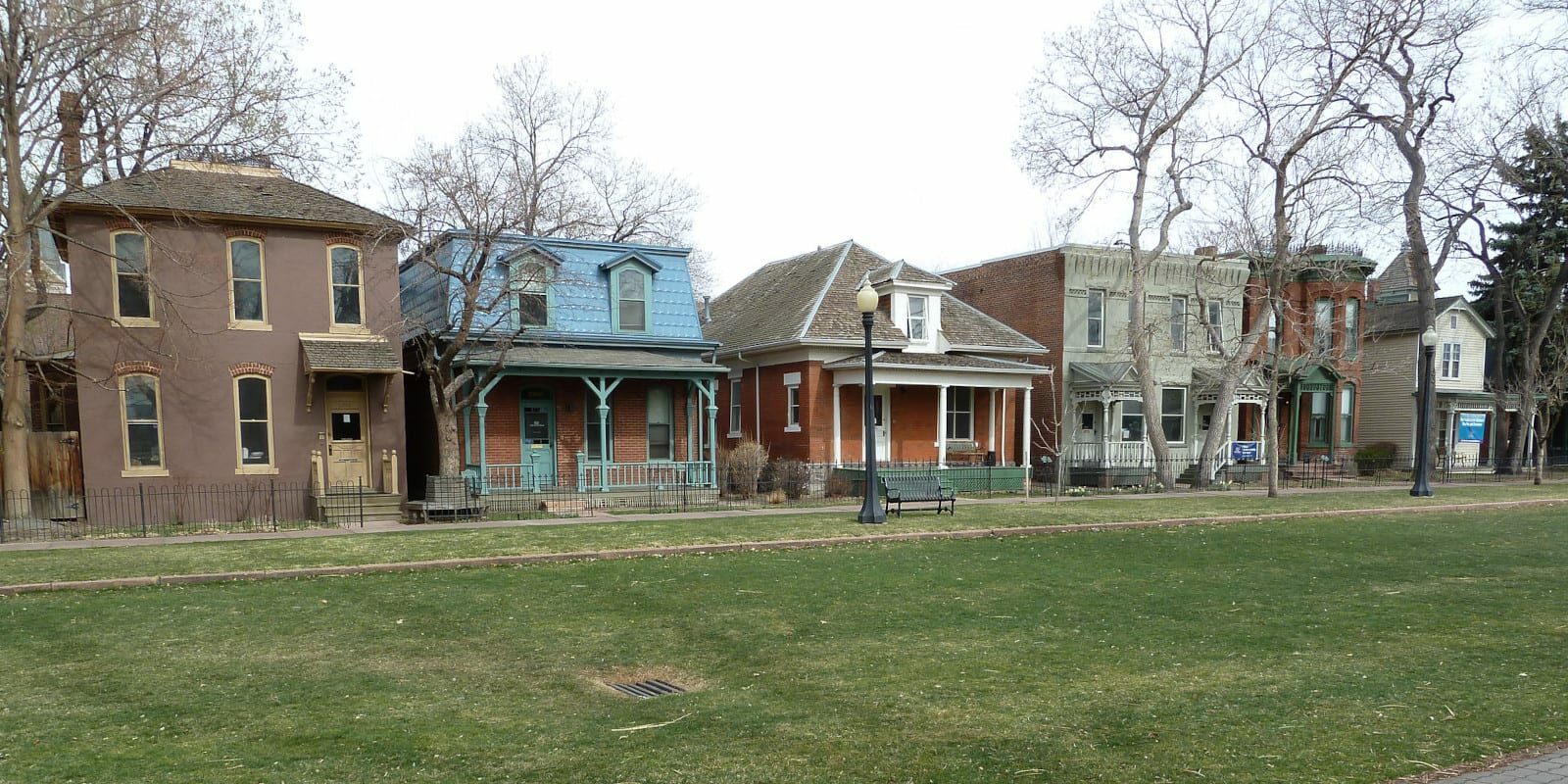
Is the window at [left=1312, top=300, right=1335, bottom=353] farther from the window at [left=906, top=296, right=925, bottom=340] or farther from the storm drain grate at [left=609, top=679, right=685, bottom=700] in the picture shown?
the storm drain grate at [left=609, top=679, right=685, bottom=700]

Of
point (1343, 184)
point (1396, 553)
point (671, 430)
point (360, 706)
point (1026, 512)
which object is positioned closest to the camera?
point (360, 706)

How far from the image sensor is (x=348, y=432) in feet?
70.9

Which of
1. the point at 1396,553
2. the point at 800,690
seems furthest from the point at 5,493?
the point at 1396,553

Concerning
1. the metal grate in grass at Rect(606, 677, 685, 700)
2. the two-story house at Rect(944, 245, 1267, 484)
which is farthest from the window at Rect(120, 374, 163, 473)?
the two-story house at Rect(944, 245, 1267, 484)

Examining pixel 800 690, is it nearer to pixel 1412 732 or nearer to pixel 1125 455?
pixel 1412 732

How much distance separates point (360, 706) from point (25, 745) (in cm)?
197

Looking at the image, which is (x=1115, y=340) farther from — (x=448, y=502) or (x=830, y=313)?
(x=448, y=502)

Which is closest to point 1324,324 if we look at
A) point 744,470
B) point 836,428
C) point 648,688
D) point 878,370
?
point 878,370

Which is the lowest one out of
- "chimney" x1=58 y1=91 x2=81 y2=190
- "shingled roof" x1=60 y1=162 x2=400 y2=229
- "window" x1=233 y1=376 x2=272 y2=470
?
"window" x1=233 y1=376 x2=272 y2=470

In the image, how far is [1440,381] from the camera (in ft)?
130

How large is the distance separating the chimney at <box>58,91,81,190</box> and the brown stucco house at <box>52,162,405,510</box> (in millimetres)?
622

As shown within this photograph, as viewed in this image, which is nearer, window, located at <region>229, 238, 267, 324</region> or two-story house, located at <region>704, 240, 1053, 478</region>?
window, located at <region>229, 238, 267, 324</region>

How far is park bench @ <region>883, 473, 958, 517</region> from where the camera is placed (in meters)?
19.8

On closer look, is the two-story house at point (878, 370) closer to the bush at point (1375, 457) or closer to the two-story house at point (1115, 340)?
the two-story house at point (1115, 340)
